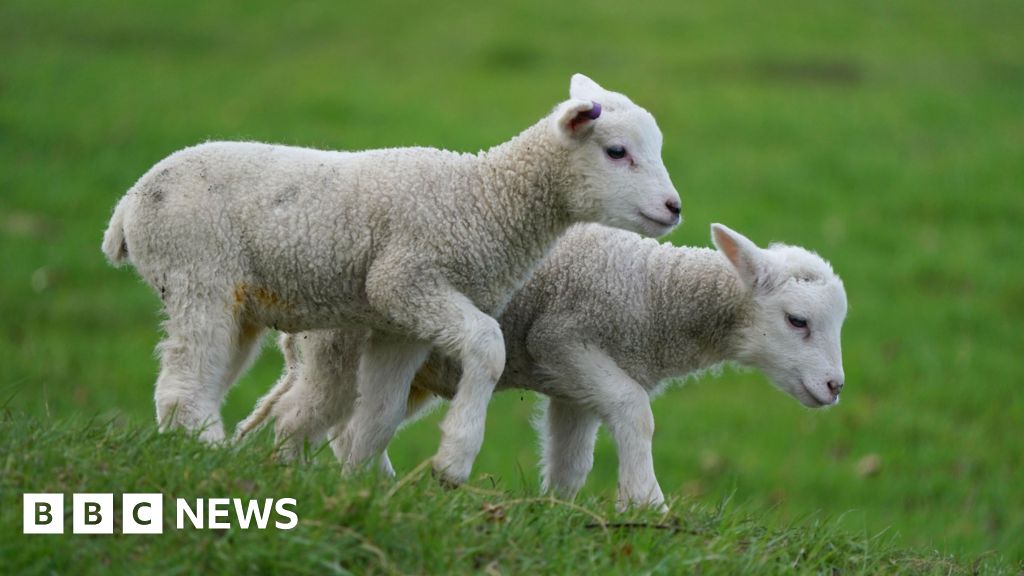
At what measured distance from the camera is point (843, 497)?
1099 centimetres

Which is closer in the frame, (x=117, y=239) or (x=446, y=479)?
(x=446, y=479)

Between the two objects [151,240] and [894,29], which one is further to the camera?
[894,29]

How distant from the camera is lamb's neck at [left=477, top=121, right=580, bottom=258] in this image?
564cm

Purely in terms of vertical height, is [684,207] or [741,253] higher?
[741,253]

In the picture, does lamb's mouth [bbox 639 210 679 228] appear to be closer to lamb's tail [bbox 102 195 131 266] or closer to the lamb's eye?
the lamb's eye

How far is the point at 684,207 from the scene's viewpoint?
15.1 m

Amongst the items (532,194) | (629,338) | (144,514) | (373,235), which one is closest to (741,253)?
(629,338)

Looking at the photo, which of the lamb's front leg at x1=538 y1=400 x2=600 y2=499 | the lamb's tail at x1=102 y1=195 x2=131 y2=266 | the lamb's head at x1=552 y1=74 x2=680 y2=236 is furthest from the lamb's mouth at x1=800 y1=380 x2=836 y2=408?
the lamb's tail at x1=102 y1=195 x2=131 y2=266

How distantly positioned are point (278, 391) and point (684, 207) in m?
9.18

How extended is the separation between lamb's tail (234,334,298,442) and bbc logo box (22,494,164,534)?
63.3 inches

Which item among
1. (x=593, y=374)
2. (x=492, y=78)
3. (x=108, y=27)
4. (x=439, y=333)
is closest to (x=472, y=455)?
(x=439, y=333)

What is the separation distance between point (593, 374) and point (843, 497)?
5.57 m

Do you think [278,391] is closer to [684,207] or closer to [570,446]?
[570,446]

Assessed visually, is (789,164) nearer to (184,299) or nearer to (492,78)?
(492,78)
